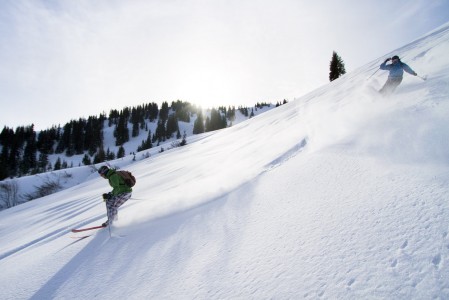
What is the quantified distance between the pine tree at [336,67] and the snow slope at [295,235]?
47541 mm

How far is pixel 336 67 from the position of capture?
48.3 m

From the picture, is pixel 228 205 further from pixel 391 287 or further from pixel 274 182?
pixel 391 287

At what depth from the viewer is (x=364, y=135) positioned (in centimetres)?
566

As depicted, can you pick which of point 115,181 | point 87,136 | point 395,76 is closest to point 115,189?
point 115,181

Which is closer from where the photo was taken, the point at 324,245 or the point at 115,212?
the point at 324,245

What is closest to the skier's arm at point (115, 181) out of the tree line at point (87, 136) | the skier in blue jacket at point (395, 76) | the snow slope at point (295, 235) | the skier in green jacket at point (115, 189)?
the skier in green jacket at point (115, 189)

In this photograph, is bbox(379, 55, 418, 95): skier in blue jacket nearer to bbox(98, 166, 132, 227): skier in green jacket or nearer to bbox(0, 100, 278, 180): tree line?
bbox(98, 166, 132, 227): skier in green jacket

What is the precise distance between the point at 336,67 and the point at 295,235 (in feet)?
176

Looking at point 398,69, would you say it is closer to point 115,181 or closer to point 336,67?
point 115,181

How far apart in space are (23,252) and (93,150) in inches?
3528

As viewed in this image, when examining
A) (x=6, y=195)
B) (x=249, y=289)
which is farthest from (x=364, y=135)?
(x=6, y=195)

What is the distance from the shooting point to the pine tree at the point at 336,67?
158ft

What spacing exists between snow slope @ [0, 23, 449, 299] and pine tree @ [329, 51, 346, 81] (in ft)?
156

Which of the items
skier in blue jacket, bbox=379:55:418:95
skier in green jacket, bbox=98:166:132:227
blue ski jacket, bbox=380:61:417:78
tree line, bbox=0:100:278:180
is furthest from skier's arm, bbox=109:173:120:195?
tree line, bbox=0:100:278:180
